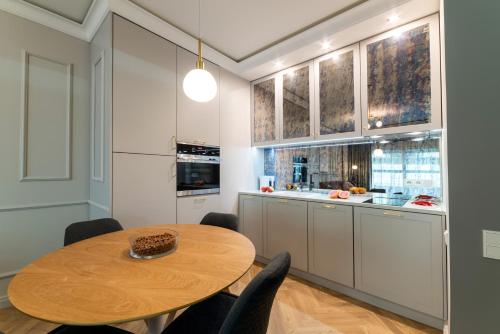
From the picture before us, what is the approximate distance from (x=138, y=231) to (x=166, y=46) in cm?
191

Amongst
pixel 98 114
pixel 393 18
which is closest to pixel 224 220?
pixel 98 114

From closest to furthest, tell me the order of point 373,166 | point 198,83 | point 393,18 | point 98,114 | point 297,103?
point 198,83
point 393,18
point 98,114
point 373,166
point 297,103

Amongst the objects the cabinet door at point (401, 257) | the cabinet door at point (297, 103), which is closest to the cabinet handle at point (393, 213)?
the cabinet door at point (401, 257)

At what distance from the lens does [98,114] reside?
2.14 metres

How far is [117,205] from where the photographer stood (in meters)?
1.89

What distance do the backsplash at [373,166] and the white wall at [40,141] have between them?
2561mm

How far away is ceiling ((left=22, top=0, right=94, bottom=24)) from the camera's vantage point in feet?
6.43

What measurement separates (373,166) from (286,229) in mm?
1231

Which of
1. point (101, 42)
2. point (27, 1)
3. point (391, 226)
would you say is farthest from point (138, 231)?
point (27, 1)

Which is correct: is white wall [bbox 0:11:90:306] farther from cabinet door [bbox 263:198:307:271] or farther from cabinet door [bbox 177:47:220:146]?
cabinet door [bbox 263:198:307:271]

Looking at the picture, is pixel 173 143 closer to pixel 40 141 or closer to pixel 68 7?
pixel 40 141

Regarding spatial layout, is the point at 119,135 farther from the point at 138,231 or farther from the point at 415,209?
the point at 415,209

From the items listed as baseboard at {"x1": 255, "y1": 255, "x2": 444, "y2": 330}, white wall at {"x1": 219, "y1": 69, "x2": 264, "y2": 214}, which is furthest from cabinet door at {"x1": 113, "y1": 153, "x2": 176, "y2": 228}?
baseboard at {"x1": 255, "y1": 255, "x2": 444, "y2": 330}

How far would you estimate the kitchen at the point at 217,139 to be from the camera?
1.75 meters
